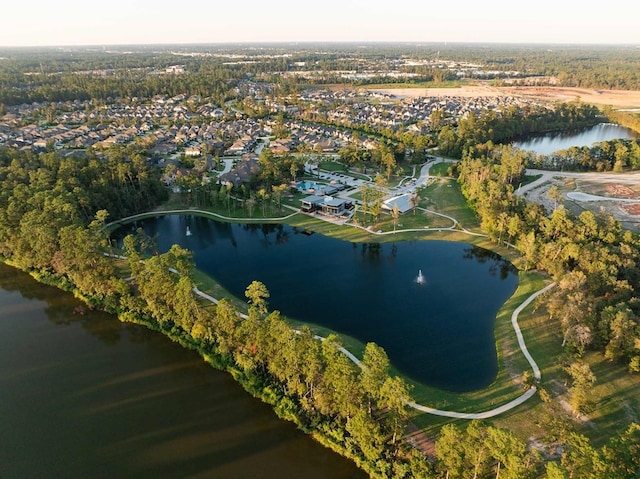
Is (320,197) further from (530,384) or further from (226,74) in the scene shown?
(226,74)

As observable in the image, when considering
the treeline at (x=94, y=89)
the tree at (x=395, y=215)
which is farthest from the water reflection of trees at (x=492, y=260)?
the treeline at (x=94, y=89)

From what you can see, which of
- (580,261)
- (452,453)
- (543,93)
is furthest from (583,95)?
(452,453)

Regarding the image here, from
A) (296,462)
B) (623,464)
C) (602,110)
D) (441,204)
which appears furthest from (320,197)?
(602,110)

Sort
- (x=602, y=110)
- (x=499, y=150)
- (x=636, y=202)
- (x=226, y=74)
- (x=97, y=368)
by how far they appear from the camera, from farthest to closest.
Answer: (x=226, y=74) < (x=602, y=110) < (x=499, y=150) < (x=636, y=202) < (x=97, y=368)

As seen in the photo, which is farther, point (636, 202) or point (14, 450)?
point (636, 202)

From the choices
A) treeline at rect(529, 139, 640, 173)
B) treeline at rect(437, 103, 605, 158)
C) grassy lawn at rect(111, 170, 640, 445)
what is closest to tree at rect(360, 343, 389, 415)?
grassy lawn at rect(111, 170, 640, 445)

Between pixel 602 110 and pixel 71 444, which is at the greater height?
pixel 602 110
